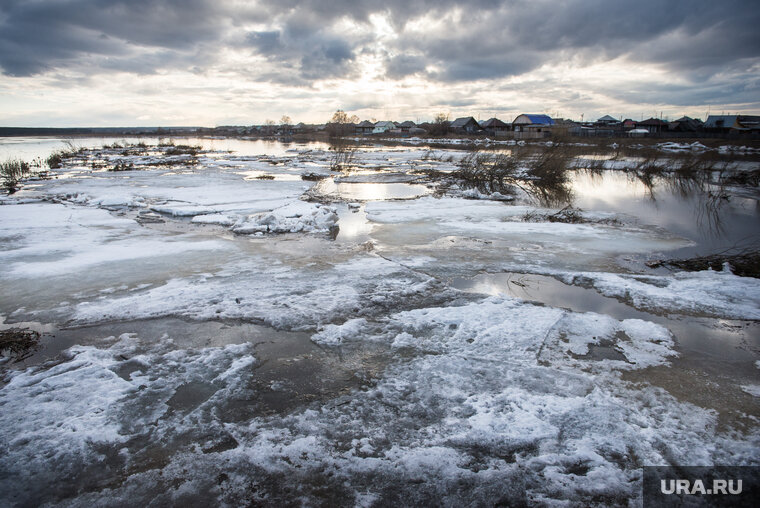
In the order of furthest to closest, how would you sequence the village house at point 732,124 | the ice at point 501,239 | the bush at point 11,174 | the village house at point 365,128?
the village house at point 365,128 < the village house at point 732,124 < the bush at point 11,174 < the ice at point 501,239

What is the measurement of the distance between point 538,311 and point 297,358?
2677 millimetres

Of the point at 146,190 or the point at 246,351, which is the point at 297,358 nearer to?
the point at 246,351

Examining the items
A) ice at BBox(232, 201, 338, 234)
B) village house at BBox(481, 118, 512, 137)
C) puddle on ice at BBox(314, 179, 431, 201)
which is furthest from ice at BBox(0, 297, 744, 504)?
village house at BBox(481, 118, 512, 137)

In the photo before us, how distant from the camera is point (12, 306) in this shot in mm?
4457

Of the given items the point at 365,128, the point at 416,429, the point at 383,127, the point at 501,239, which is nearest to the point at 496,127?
the point at 383,127

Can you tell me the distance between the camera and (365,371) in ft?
10.9

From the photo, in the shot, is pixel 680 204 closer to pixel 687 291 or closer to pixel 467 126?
pixel 687 291

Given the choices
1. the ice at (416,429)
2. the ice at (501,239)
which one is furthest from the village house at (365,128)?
the ice at (416,429)

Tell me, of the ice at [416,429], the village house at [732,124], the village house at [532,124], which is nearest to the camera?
the ice at [416,429]

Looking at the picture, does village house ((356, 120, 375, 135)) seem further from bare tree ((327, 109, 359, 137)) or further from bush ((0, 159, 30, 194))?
bush ((0, 159, 30, 194))

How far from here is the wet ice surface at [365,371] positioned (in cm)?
233

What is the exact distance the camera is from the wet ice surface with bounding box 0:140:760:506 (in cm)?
233

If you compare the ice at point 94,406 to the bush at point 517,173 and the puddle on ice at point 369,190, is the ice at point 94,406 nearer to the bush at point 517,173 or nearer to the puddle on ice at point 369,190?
the puddle on ice at point 369,190

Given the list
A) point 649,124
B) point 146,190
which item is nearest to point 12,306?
point 146,190
